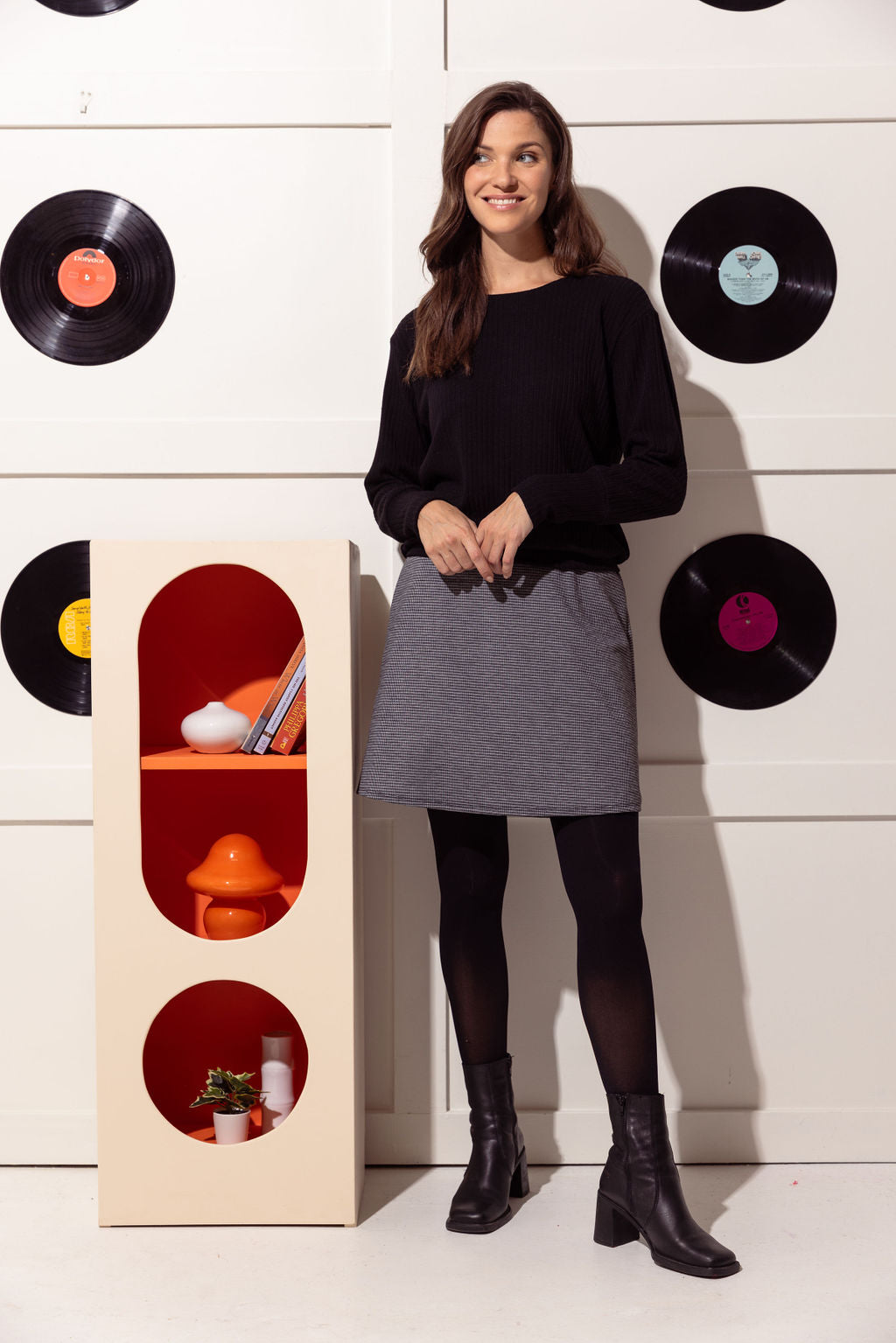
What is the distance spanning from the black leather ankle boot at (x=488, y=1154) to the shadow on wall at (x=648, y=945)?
0.23 meters

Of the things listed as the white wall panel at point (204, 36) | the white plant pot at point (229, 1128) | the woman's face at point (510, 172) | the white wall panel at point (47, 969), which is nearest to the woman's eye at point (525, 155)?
the woman's face at point (510, 172)

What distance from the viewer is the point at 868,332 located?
182cm

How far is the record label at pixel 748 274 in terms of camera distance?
180cm

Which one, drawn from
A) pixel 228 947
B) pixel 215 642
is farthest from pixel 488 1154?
pixel 215 642

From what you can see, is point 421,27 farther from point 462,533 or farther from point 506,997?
point 506,997

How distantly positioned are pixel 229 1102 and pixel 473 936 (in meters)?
0.47

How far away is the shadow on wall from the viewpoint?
182 cm

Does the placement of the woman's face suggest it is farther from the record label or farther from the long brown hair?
the record label

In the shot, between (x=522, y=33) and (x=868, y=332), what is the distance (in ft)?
2.48

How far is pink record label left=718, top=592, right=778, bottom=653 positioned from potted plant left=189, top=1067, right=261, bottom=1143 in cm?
105

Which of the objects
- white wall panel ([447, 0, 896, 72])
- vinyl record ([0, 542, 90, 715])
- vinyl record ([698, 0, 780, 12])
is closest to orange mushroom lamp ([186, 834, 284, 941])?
vinyl record ([0, 542, 90, 715])

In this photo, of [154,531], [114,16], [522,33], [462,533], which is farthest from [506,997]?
[114,16]

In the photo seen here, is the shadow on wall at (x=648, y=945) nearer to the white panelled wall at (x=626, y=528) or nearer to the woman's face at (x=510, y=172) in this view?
the white panelled wall at (x=626, y=528)

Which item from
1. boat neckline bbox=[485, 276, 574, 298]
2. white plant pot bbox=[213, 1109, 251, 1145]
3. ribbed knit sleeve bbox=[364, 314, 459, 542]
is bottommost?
white plant pot bbox=[213, 1109, 251, 1145]
